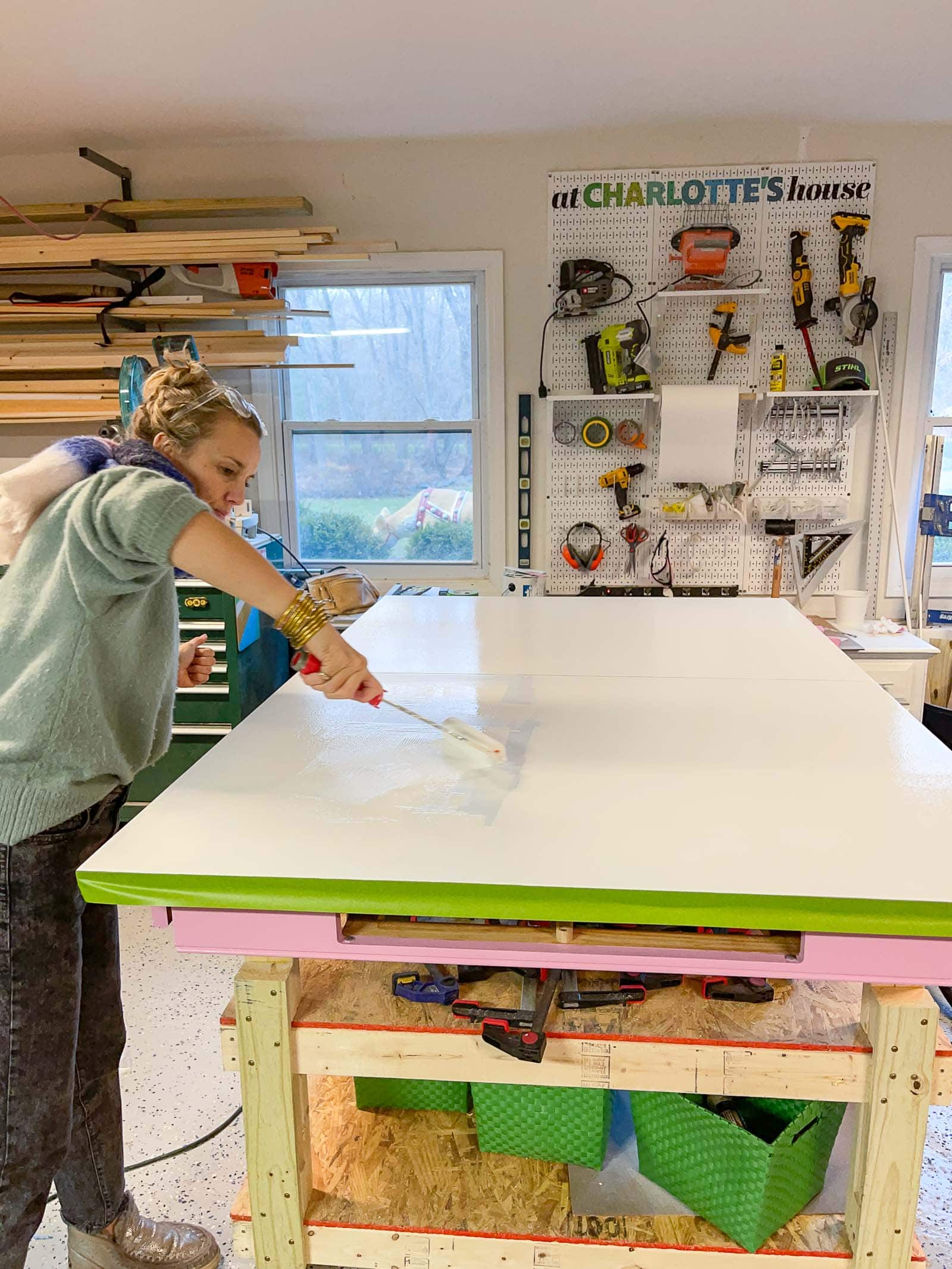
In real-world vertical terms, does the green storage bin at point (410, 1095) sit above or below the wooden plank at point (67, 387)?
below

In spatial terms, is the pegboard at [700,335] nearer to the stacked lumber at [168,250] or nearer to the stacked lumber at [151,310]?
the stacked lumber at [168,250]

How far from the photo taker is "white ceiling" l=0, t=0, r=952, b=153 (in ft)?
7.97

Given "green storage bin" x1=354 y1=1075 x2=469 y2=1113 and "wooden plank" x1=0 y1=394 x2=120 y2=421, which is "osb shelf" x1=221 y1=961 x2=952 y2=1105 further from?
"wooden plank" x1=0 y1=394 x2=120 y2=421

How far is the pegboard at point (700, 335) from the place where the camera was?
3.53 m

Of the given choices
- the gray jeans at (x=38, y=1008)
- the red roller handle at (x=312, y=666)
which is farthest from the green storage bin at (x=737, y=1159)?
the gray jeans at (x=38, y=1008)

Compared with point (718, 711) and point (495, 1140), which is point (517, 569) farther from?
point (495, 1140)

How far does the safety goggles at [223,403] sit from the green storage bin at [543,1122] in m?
1.10

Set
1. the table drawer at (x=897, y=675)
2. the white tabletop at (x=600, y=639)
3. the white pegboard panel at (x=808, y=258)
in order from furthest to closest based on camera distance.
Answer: the white pegboard panel at (x=808, y=258)
the table drawer at (x=897, y=675)
the white tabletop at (x=600, y=639)

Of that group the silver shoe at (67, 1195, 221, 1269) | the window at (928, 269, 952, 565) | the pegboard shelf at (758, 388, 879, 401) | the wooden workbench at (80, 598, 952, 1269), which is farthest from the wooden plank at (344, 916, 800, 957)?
the window at (928, 269, 952, 565)

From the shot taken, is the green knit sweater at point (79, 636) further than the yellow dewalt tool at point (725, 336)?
No

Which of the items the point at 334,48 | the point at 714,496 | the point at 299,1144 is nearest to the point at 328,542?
the point at 714,496

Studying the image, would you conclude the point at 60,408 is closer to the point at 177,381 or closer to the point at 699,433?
the point at 699,433

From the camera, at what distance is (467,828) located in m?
1.22

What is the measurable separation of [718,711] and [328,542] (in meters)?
2.74
